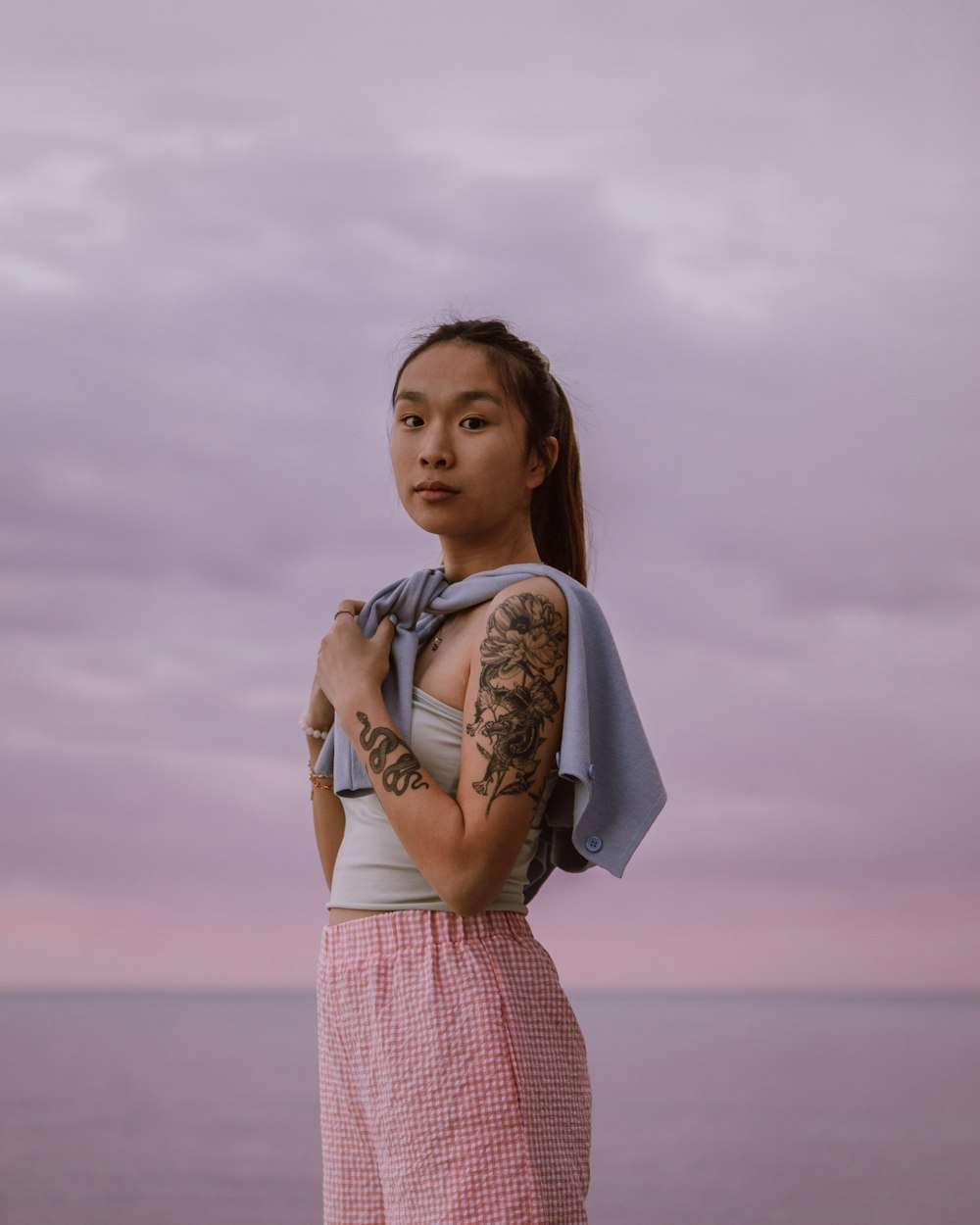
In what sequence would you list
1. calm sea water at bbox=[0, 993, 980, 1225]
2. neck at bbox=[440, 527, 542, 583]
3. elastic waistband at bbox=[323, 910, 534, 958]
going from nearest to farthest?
elastic waistband at bbox=[323, 910, 534, 958] < neck at bbox=[440, 527, 542, 583] < calm sea water at bbox=[0, 993, 980, 1225]

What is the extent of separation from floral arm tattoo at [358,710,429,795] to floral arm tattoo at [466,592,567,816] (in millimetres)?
91

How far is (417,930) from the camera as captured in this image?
2.16m

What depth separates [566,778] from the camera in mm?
2268

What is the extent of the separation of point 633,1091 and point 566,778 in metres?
20.5

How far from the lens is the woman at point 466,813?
206cm

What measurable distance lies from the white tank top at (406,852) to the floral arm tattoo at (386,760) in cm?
9

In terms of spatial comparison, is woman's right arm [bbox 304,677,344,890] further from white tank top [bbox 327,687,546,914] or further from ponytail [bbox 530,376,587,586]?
ponytail [bbox 530,376,587,586]

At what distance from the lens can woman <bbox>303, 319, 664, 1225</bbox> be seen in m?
2.06

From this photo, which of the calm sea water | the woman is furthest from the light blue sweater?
the calm sea water

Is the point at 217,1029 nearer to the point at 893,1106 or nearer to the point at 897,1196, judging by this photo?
A: the point at 893,1106

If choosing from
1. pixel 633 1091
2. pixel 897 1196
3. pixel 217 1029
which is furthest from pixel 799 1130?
pixel 217 1029

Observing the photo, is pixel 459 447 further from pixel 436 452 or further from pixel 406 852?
pixel 406 852

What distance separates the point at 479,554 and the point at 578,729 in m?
0.41

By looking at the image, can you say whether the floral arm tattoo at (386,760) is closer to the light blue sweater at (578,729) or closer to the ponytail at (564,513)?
the light blue sweater at (578,729)
